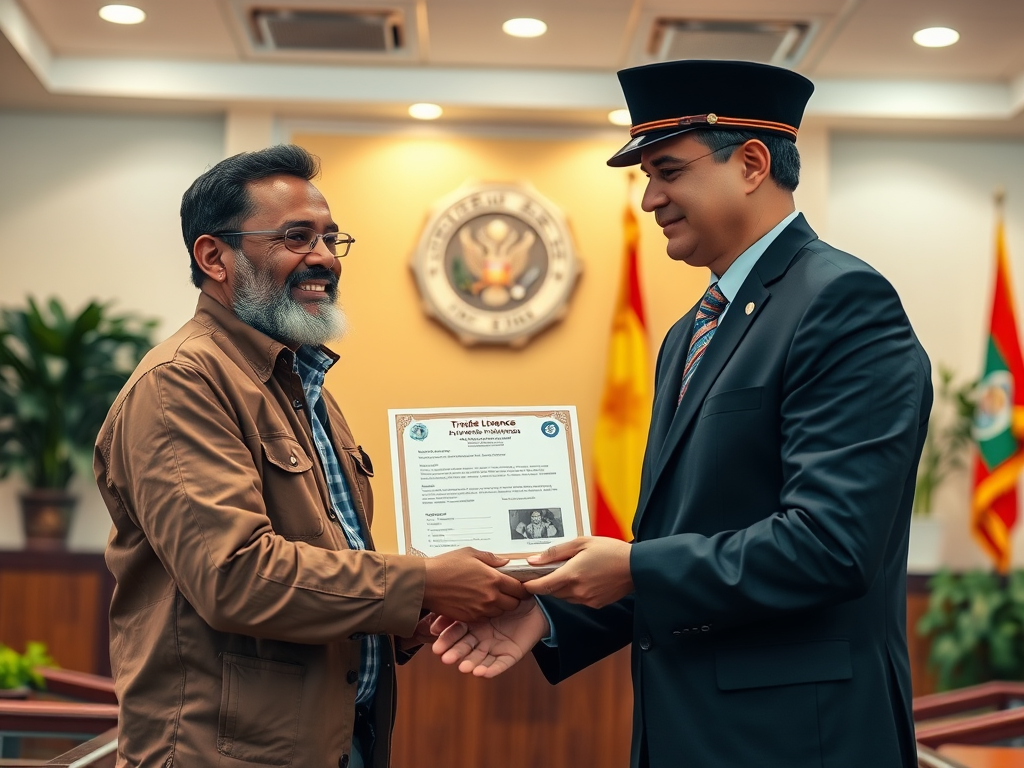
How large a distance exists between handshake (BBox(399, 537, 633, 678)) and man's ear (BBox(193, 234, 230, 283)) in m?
0.73

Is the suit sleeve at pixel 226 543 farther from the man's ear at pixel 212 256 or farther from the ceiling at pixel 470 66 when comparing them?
the ceiling at pixel 470 66

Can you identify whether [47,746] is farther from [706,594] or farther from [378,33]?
[378,33]

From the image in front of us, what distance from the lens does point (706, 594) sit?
164 centimetres

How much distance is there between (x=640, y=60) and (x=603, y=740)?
10.7 ft

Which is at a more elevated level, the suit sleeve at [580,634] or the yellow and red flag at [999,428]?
the yellow and red flag at [999,428]

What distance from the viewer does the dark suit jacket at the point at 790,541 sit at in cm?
159

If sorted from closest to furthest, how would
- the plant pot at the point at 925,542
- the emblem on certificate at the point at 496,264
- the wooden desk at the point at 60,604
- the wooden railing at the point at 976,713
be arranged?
the wooden railing at the point at 976,713 < the wooden desk at the point at 60,604 < the plant pot at the point at 925,542 < the emblem on certificate at the point at 496,264

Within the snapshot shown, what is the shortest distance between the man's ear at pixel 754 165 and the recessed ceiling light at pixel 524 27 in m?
3.45

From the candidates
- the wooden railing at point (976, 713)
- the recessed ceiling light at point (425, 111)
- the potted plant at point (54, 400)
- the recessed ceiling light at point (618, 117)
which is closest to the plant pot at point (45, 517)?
the potted plant at point (54, 400)

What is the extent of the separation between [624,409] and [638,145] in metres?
3.85

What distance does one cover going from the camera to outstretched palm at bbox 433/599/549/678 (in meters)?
2.12

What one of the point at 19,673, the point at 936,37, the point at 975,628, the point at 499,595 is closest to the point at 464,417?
the point at 499,595

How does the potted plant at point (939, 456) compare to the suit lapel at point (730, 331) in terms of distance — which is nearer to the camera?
the suit lapel at point (730, 331)

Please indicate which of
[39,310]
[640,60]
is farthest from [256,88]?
[640,60]
